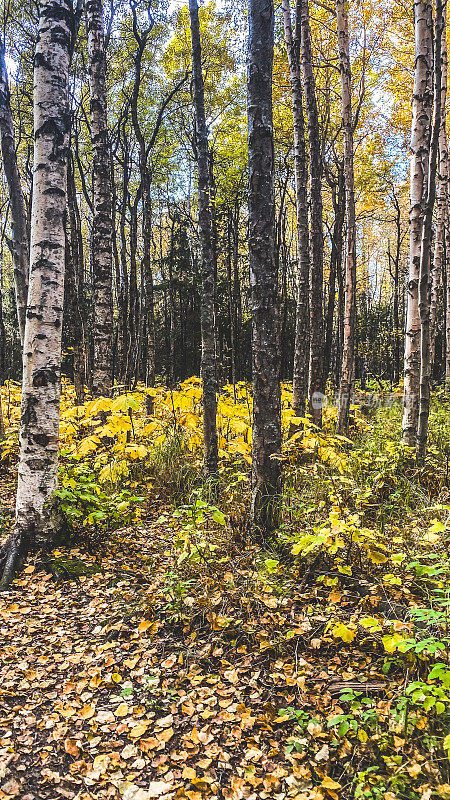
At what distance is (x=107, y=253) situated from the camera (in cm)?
650

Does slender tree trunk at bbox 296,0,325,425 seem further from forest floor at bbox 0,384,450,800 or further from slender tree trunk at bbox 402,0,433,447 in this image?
forest floor at bbox 0,384,450,800

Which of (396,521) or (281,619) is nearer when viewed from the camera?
(281,619)

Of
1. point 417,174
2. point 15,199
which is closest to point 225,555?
point 417,174

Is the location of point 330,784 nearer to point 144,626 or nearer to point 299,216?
point 144,626

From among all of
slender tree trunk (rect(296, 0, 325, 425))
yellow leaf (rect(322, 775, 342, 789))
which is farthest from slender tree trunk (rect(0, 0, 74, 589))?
slender tree trunk (rect(296, 0, 325, 425))

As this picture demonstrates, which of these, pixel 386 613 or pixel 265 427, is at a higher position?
pixel 265 427

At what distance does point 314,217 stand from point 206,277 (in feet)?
9.12

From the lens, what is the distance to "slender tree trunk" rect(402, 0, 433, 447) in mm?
5188

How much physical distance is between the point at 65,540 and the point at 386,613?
9.07ft

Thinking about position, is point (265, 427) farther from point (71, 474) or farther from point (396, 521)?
point (71, 474)

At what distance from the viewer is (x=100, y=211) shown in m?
6.46

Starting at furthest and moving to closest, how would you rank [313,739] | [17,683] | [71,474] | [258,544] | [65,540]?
[71,474], [65,540], [258,544], [17,683], [313,739]

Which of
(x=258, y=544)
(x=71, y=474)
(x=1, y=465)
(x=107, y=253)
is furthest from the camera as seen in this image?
(x=1, y=465)

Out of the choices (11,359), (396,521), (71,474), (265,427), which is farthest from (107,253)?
(11,359)
